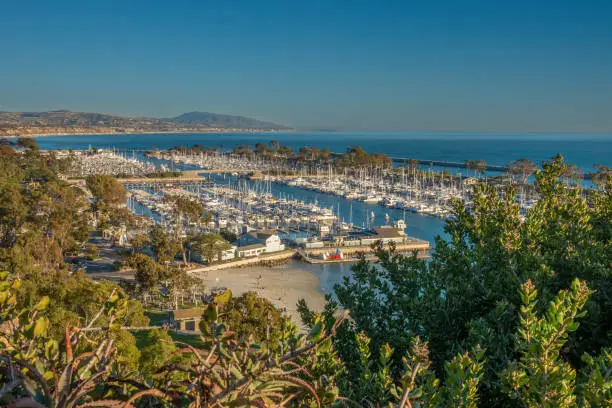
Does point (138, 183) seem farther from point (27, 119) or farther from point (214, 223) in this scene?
point (27, 119)

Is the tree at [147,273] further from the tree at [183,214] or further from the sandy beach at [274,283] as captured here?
the tree at [183,214]

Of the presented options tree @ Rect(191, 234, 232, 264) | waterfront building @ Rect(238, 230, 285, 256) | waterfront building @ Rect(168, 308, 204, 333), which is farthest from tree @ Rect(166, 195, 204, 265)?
waterfront building @ Rect(168, 308, 204, 333)

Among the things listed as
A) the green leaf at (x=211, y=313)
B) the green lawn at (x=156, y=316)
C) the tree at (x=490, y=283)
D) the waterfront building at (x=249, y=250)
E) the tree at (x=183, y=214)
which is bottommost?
the green lawn at (x=156, y=316)

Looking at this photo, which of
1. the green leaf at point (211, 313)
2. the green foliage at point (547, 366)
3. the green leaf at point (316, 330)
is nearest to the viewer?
the green leaf at point (211, 313)

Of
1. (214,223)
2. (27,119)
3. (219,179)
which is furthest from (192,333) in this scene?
(27,119)

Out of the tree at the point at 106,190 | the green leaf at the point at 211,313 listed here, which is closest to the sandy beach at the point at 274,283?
the tree at the point at 106,190

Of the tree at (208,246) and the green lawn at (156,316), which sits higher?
the tree at (208,246)

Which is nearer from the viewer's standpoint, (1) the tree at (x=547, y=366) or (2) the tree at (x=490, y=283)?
(1) the tree at (x=547, y=366)

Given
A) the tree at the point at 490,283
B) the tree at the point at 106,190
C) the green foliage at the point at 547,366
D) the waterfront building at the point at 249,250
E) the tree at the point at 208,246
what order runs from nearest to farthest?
the green foliage at the point at 547,366 → the tree at the point at 490,283 → the tree at the point at 208,246 → the waterfront building at the point at 249,250 → the tree at the point at 106,190
